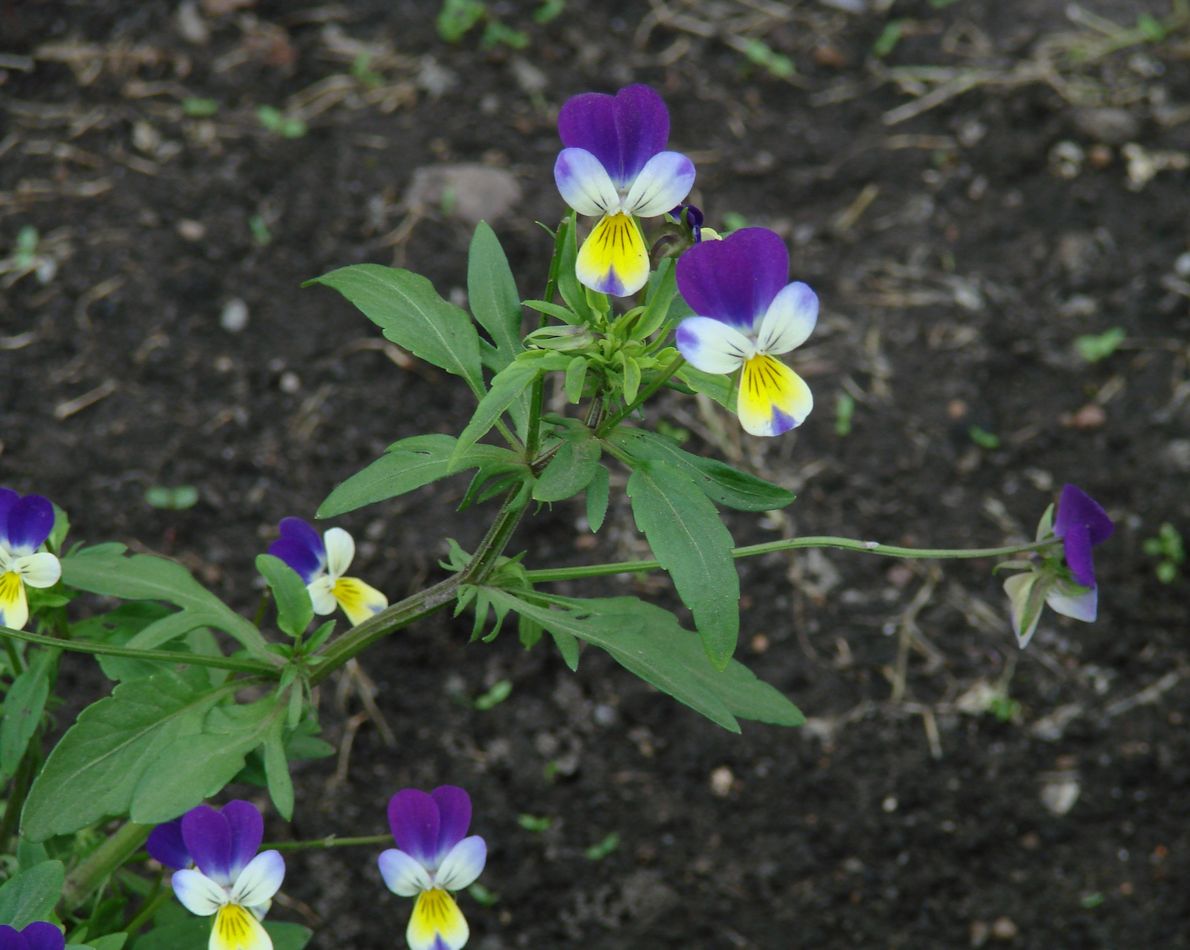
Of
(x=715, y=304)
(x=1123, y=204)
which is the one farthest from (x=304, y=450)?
(x=1123, y=204)

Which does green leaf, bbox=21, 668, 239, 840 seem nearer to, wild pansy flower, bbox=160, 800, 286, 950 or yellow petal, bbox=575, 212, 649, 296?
wild pansy flower, bbox=160, 800, 286, 950

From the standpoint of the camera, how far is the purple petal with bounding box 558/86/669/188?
138 cm

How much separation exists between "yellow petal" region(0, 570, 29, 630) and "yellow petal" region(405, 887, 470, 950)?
1.96 ft

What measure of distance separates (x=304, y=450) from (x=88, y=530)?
46 centimetres

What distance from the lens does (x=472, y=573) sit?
1.61m

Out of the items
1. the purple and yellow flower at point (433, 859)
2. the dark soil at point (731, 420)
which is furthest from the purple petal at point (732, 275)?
the dark soil at point (731, 420)

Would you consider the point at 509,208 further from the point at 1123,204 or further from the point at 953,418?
the point at 1123,204

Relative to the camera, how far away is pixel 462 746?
2531 millimetres

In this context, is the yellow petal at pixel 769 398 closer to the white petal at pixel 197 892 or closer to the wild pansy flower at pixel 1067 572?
the wild pansy flower at pixel 1067 572

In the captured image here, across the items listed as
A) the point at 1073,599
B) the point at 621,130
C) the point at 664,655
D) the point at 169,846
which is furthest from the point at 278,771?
the point at 1073,599

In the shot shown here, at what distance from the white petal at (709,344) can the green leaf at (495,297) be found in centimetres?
38

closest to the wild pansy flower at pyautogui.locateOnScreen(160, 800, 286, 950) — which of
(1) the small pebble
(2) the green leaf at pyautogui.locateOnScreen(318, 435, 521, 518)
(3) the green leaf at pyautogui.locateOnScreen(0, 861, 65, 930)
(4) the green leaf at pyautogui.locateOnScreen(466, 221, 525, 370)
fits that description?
(3) the green leaf at pyautogui.locateOnScreen(0, 861, 65, 930)

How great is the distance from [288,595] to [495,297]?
1.52 feet

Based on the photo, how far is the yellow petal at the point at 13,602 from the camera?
153 cm
